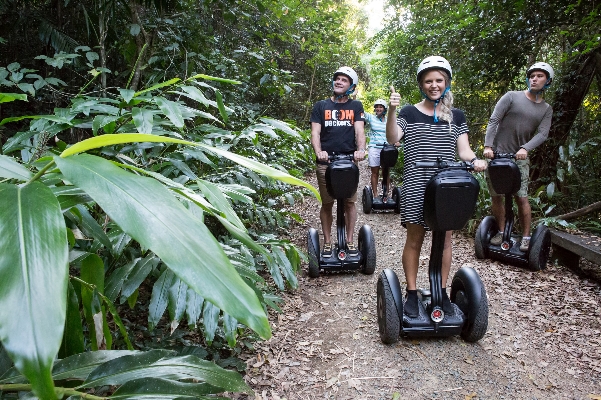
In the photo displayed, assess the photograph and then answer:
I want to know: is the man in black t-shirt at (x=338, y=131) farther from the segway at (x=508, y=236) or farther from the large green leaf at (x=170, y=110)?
the large green leaf at (x=170, y=110)

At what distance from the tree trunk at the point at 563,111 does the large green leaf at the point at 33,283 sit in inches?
258

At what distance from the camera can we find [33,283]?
461mm

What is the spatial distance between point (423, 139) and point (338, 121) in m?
1.61

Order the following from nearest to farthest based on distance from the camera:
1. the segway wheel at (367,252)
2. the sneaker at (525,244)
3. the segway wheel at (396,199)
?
the segway wheel at (367,252) → the sneaker at (525,244) → the segway wheel at (396,199)

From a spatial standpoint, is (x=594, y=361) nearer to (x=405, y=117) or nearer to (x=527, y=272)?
(x=527, y=272)

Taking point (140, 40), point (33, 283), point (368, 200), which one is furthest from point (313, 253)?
point (33, 283)

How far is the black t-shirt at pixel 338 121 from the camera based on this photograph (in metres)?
4.34

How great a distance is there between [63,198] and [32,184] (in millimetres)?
202

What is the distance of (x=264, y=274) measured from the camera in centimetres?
411

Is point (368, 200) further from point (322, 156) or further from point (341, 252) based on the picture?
point (322, 156)

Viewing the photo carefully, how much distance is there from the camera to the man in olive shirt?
4.34m

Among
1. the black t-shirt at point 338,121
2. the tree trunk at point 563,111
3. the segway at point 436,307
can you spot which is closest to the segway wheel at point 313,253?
the black t-shirt at point 338,121

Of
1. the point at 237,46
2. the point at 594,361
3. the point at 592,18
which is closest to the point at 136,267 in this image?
the point at 594,361

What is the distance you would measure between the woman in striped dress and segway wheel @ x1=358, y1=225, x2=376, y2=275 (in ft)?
4.01
